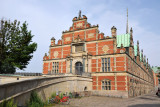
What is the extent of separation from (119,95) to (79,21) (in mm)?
15651

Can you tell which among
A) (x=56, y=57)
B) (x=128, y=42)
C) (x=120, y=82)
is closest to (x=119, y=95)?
(x=120, y=82)

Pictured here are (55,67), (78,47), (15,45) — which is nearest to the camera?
(15,45)

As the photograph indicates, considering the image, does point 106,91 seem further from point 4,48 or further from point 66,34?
point 4,48

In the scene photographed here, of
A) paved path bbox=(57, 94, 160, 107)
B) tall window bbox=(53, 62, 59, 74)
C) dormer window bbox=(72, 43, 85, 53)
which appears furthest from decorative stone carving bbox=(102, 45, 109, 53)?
tall window bbox=(53, 62, 59, 74)

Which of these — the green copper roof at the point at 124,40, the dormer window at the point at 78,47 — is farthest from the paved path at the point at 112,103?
the green copper roof at the point at 124,40

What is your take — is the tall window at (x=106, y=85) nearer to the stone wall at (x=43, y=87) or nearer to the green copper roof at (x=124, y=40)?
the stone wall at (x=43, y=87)

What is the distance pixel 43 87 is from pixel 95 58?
47.2 feet

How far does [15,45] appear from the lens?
949 inches

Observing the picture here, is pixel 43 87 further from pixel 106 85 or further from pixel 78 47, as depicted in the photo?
pixel 78 47

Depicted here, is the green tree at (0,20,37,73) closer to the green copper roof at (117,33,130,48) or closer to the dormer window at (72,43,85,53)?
the dormer window at (72,43,85,53)

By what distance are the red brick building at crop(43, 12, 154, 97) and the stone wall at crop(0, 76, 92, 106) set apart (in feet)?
8.57

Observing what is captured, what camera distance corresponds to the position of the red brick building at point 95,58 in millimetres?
23984

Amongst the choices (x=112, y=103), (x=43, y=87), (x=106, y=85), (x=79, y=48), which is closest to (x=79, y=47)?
(x=79, y=48)

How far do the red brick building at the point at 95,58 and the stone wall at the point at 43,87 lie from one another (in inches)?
Result: 103
